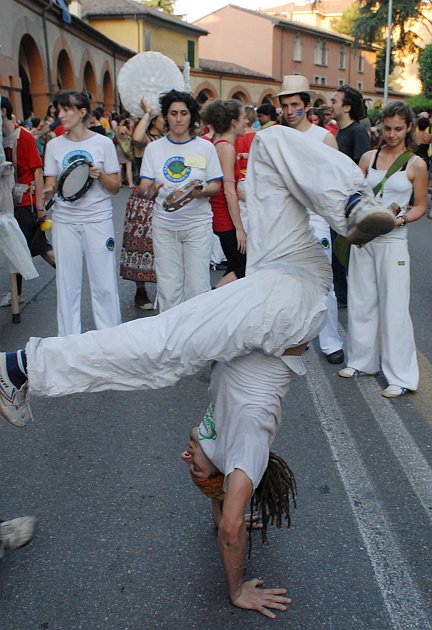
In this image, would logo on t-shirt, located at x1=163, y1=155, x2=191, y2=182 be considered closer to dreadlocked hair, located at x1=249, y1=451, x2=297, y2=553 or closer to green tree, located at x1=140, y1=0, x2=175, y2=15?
dreadlocked hair, located at x1=249, y1=451, x2=297, y2=553

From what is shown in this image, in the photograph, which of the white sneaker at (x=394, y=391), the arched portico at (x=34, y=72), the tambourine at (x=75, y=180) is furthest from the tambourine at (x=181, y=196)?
the arched portico at (x=34, y=72)

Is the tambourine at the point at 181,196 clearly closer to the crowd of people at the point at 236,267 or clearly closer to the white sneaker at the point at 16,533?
the crowd of people at the point at 236,267

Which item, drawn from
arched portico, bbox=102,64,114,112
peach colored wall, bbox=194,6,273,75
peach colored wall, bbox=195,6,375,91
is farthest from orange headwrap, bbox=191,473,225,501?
peach colored wall, bbox=194,6,273,75

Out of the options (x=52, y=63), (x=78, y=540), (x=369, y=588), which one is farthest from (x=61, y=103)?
(x=52, y=63)

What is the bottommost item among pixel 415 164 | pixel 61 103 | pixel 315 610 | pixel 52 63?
pixel 315 610

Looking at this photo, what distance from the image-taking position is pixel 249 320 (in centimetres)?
231

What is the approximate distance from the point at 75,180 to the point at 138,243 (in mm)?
2123

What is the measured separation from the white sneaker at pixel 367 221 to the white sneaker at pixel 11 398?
48.3 inches

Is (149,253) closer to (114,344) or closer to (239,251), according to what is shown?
(239,251)

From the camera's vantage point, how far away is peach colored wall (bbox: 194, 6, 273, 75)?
5828cm

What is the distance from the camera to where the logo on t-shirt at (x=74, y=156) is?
5137 mm

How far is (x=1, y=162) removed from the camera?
582 cm

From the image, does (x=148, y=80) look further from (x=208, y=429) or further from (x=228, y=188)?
(x=208, y=429)

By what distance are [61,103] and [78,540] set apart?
3235 millimetres
